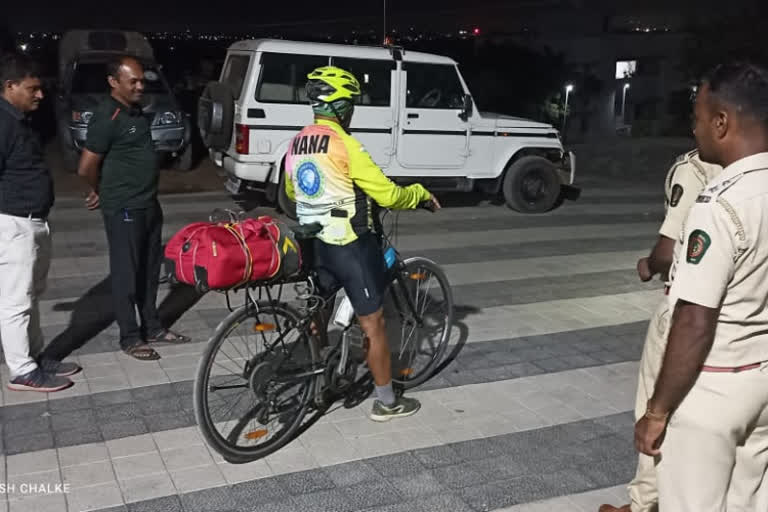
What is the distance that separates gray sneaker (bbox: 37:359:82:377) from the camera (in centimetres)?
496

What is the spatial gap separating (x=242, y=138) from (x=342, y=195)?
248 inches

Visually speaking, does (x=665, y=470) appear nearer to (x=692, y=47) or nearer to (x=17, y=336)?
(x=17, y=336)

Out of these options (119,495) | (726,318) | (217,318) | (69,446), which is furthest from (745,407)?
(217,318)

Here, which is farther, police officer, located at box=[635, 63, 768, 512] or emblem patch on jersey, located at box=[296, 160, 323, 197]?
emblem patch on jersey, located at box=[296, 160, 323, 197]

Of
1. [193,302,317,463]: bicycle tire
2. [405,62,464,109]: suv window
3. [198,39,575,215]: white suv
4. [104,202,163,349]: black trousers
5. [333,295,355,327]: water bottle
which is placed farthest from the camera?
[405,62,464,109]: suv window

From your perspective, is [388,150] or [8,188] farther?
[388,150]

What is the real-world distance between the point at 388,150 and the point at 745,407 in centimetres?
874

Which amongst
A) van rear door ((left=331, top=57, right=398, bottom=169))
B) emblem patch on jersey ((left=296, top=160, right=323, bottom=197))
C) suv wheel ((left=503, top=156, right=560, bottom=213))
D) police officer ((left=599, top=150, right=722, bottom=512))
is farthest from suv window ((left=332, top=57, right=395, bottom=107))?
police officer ((left=599, top=150, right=722, bottom=512))

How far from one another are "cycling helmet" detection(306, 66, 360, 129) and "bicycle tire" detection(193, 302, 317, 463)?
100 centimetres

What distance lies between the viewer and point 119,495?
3.62m

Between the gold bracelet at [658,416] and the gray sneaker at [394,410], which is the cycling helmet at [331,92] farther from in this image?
the gold bracelet at [658,416]

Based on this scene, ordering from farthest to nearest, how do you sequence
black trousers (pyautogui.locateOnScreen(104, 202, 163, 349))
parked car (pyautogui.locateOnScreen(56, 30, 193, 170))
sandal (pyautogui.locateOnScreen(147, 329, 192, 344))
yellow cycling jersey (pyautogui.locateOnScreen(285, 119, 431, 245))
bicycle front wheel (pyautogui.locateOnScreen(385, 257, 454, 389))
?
parked car (pyautogui.locateOnScreen(56, 30, 193, 170)) → sandal (pyautogui.locateOnScreen(147, 329, 192, 344)) → black trousers (pyautogui.locateOnScreen(104, 202, 163, 349)) → bicycle front wheel (pyautogui.locateOnScreen(385, 257, 454, 389)) → yellow cycling jersey (pyautogui.locateOnScreen(285, 119, 431, 245))

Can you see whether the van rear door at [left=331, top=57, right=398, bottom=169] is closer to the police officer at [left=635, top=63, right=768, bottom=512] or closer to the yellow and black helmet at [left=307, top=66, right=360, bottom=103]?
the yellow and black helmet at [left=307, top=66, right=360, bottom=103]

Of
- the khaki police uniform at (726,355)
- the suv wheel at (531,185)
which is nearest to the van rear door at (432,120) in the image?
the suv wheel at (531,185)
